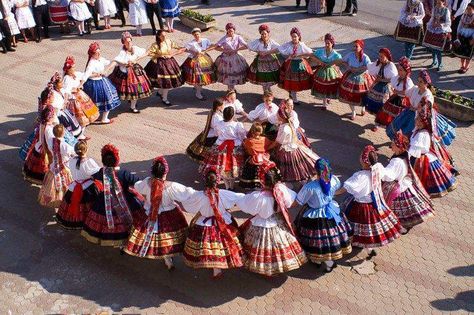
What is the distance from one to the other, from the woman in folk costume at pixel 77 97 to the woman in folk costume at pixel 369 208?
5152 mm

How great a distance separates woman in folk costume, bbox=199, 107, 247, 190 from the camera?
888 centimetres

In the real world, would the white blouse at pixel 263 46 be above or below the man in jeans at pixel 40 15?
above

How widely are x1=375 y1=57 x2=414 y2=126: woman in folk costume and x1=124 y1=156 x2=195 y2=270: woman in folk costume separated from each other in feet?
15.0

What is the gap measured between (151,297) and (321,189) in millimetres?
2560

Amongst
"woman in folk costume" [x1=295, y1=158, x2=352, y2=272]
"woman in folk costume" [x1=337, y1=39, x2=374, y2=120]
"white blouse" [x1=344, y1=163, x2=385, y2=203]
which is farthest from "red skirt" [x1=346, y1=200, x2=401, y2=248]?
"woman in folk costume" [x1=337, y1=39, x2=374, y2=120]

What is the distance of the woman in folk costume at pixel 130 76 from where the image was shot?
11047mm

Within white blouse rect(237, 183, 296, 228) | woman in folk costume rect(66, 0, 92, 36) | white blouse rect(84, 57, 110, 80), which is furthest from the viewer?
woman in folk costume rect(66, 0, 92, 36)

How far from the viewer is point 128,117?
39.0ft

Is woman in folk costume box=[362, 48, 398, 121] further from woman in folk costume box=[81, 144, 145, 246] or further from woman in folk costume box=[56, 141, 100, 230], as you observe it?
woman in folk costume box=[56, 141, 100, 230]

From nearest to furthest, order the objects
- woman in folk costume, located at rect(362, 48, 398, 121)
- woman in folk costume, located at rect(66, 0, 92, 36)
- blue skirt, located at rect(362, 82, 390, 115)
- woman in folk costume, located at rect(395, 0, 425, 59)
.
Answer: woman in folk costume, located at rect(362, 48, 398, 121)
blue skirt, located at rect(362, 82, 390, 115)
woman in folk costume, located at rect(395, 0, 425, 59)
woman in folk costume, located at rect(66, 0, 92, 36)

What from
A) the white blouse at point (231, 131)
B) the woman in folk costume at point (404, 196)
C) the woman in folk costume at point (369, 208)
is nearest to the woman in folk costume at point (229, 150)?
the white blouse at point (231, 131)

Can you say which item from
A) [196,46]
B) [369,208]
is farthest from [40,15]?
[369,208]

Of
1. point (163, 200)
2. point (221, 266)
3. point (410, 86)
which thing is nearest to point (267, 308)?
point (221, 266)

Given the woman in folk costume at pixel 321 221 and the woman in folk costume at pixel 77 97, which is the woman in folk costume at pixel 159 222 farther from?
the woman in folk costume at pixel 77 97
